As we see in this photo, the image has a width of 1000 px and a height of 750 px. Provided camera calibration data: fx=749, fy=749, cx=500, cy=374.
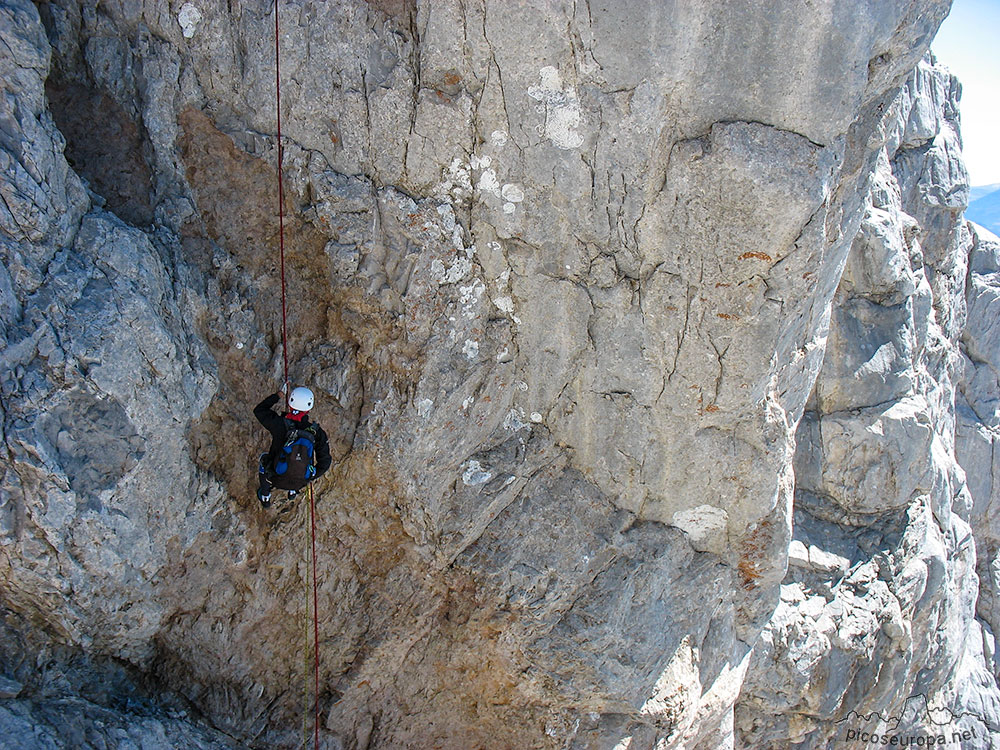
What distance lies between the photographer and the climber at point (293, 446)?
490 cm

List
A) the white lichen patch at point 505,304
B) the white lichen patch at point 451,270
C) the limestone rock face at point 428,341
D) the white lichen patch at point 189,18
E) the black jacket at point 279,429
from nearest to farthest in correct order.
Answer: the limestone rock face at point 428,341
the white lichen patch at point 189,18
the black jacket at point 279,429
the white lichen patch at point 451,270
the white lichen patch at point 505,304

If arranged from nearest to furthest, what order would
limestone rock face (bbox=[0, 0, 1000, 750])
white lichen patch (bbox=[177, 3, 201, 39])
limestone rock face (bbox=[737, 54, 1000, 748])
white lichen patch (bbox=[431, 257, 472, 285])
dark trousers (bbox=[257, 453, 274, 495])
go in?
1. limestone rock face (bbox=[0, 0, 1000, 750])
2. white lichen patch (bbox=[177, 3, 201, 39])
3. dark trousers (bbox=[257, 453, 274, 495])
4. white lichen patch (bbox=[431, 257, 472, 285])
5. limestone rock face (bbox=[737, 54, 1000, 748])

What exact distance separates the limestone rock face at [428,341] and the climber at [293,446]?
0.43 m

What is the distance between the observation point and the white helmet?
4.91 meters

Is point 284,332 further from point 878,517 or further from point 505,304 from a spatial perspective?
point 878,517

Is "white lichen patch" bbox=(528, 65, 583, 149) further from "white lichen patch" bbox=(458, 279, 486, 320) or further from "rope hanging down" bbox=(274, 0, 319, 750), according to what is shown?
"rope hanging down" bbox=(274, 0, 319, 750)

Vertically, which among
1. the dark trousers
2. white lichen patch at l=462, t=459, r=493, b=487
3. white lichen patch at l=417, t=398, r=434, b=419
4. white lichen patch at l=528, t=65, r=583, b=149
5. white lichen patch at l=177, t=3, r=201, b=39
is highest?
white lichen patch at l=528, t=65, r=583, b=149

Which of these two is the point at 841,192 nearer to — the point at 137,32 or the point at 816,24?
the point at 816,24

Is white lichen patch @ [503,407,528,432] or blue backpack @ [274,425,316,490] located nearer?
blue backpack @ [274,425,316,490]

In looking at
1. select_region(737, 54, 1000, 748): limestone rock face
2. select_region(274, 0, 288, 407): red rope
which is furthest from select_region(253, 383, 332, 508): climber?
select_region(737, 54, 1000, 748): limestone rock face

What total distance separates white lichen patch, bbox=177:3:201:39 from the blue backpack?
271 cm

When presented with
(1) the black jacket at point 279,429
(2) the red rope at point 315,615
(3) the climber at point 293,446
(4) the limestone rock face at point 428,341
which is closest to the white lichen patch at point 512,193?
(4) the limestone rock face at point 428,341

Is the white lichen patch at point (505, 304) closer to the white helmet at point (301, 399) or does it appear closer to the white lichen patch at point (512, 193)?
the white lichen patch at point (512, 193)

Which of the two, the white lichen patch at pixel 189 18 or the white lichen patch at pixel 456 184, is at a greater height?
the white lichen patch at pixel 189 18
